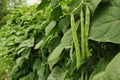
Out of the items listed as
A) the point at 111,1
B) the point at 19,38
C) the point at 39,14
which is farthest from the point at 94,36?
the point at 19,38

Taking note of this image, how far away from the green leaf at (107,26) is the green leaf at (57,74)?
0.54m

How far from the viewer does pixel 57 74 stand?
1.56 meters

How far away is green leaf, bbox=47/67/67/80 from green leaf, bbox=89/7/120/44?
0.54 metres

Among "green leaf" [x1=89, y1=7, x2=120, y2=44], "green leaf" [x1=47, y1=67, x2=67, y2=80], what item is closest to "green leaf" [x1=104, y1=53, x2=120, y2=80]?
"green leaf" [x1=89, y1=7, x2=120, y2=44]

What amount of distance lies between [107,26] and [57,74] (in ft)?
2.14

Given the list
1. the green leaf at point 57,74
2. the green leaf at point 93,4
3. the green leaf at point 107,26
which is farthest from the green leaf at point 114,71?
the green leaf at point 57,74

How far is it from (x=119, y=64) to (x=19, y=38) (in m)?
1.96

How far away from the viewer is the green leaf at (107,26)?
94 centimetres

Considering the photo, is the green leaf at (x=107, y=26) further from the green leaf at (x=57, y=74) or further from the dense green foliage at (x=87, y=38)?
the green leaf at (x=57, y=74)

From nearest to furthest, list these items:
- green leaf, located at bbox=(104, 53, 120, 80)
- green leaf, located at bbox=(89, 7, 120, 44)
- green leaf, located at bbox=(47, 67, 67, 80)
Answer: green leaf, located at bbox=(104, 53, 120, 80) < green leaf, located at bbox=(89, 7, 120, 44) < green leaf, located at bbox=(47, 67, 67, 80)

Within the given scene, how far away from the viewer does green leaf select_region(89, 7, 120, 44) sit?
939 millimetres

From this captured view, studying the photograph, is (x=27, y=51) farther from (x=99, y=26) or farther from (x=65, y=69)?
(x=99, y=26)

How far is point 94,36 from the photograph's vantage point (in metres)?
0.95

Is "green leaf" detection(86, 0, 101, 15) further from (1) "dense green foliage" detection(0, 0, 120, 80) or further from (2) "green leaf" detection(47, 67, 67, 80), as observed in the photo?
(2) "green leaf" detection(47, 67, 67, 80)
